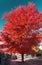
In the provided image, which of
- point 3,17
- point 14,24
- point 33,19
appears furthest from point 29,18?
point 3,17

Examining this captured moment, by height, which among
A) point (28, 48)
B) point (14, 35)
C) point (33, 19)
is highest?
point (33, 19)

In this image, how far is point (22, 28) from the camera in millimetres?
19688

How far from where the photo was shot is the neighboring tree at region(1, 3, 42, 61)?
1925 centimetres

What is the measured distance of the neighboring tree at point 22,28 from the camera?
758 inches

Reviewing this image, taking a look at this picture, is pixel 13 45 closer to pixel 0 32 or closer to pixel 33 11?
pixel 0 32

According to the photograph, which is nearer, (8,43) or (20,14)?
(20,14)

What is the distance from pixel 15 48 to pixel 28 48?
1.42 m

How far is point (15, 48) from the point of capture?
2050cm

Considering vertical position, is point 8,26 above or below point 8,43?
above

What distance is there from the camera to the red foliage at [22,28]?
63.2ft

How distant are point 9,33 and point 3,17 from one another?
1.85m

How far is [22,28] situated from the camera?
64.6 ft

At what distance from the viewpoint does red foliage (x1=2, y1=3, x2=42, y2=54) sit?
63.2 ft

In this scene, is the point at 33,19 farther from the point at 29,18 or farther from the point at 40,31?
the point at 40,31
